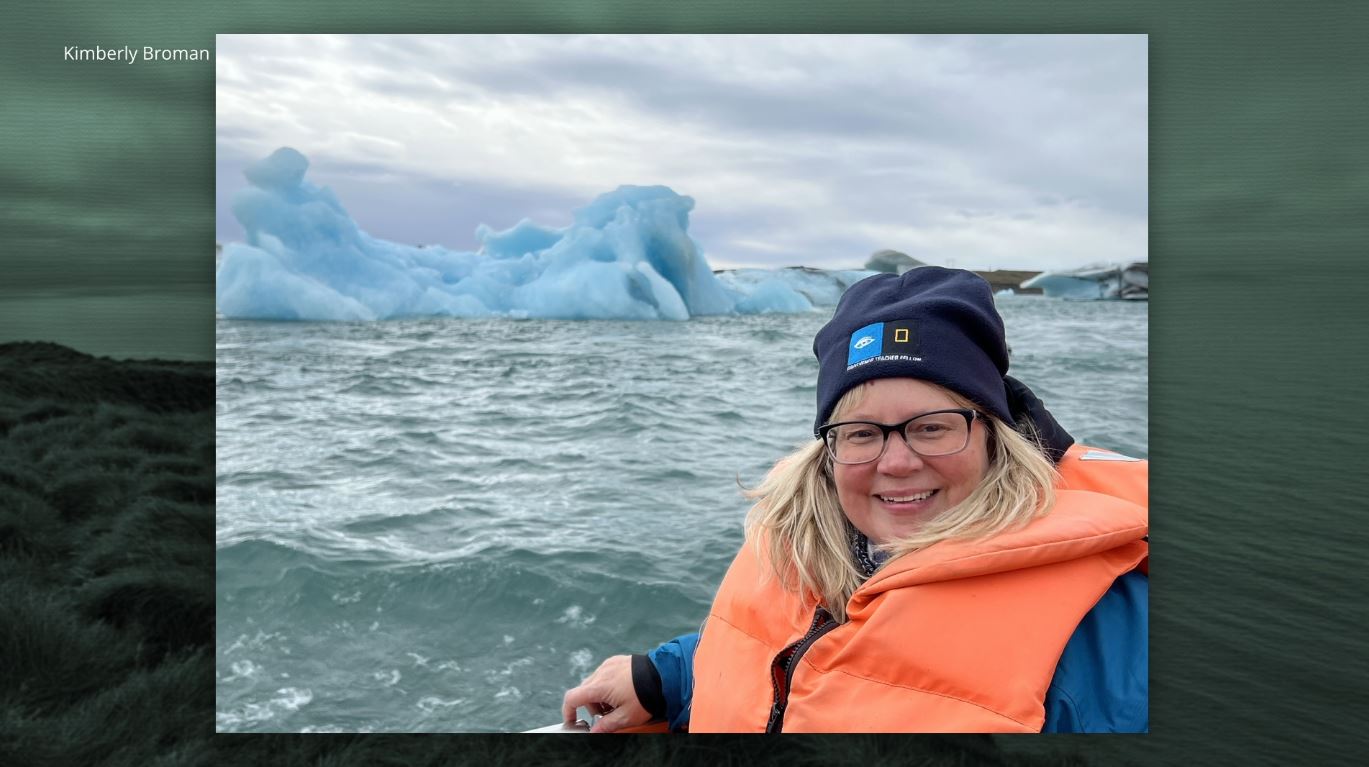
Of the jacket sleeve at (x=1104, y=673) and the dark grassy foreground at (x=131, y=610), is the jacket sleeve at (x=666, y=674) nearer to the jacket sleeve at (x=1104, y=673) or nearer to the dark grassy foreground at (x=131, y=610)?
the dark grassy foreground at (x=131, y=610)

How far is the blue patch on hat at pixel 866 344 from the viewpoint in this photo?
5.16 ft

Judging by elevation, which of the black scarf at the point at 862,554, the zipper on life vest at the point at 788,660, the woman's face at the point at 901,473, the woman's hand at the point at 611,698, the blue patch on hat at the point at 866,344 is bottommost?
the woman's hand at the point at 611,698

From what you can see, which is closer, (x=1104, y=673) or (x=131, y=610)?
(x=1104, y=673)

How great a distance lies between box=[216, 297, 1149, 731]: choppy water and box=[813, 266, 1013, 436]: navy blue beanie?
721mm

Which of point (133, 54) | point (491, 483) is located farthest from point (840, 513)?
point (133, 54)

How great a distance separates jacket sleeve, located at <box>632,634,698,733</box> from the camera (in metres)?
1.81

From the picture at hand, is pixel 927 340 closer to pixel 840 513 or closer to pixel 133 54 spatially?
pixel 840 513

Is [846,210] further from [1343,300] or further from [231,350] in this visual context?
[231,350]

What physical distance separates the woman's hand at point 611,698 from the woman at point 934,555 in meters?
0.15

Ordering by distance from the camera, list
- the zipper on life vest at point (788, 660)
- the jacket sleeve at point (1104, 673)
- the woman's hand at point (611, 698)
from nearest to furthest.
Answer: the jacket sleeve at point (1104, 673), the zipper on life vest at point (788, 660), the woman's hand at point (611, 698)

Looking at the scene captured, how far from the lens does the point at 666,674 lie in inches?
72.2

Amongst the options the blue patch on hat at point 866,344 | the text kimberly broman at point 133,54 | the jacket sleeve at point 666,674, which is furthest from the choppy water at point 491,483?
the blue patch on hat at point 866,344

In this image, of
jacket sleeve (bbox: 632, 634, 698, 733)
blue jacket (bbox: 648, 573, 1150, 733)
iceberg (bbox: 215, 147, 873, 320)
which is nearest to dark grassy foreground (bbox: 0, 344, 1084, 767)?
iceberg (bbox: 215, 147, 873, 320)

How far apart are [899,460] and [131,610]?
1.78 meters
